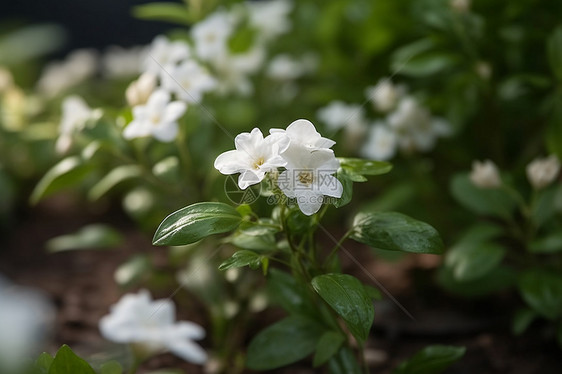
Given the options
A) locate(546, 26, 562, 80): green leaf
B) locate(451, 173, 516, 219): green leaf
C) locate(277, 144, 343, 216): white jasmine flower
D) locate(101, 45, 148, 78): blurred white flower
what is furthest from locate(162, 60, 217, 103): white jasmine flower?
locate(101, 45, 148, 78): blurred white flower

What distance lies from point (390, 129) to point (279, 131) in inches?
27.2

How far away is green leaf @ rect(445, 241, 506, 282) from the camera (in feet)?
3.49

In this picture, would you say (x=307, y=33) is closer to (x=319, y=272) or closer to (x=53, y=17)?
(x=319, y=272)

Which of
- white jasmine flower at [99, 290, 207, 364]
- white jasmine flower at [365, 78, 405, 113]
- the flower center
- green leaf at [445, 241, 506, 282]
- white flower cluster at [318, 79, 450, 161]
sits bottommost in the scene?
white jasmine flower at [99, 290, 207, 364]

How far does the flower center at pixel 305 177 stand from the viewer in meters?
0.76

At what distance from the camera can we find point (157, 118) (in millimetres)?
1029

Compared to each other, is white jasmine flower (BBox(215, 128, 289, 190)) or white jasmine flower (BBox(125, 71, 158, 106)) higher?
white jasmine flower (BBox(215, 128, 289, 190))

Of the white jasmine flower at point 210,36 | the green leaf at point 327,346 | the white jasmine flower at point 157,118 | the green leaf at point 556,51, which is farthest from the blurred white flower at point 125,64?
the green leaf at point 327,346

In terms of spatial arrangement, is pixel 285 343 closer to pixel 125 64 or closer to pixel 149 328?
pixel 149 328

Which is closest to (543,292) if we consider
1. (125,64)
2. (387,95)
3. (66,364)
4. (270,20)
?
(387,95)

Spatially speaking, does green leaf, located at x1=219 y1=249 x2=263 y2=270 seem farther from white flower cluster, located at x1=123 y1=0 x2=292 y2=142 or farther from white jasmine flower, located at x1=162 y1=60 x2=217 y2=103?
white jasmine flower, located at x1=162 y1=60 x2=217 y2=103

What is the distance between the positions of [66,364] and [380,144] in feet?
2.71

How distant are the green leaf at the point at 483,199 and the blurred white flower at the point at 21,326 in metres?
0.82

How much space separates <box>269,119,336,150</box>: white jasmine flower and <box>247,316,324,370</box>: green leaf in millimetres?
323
